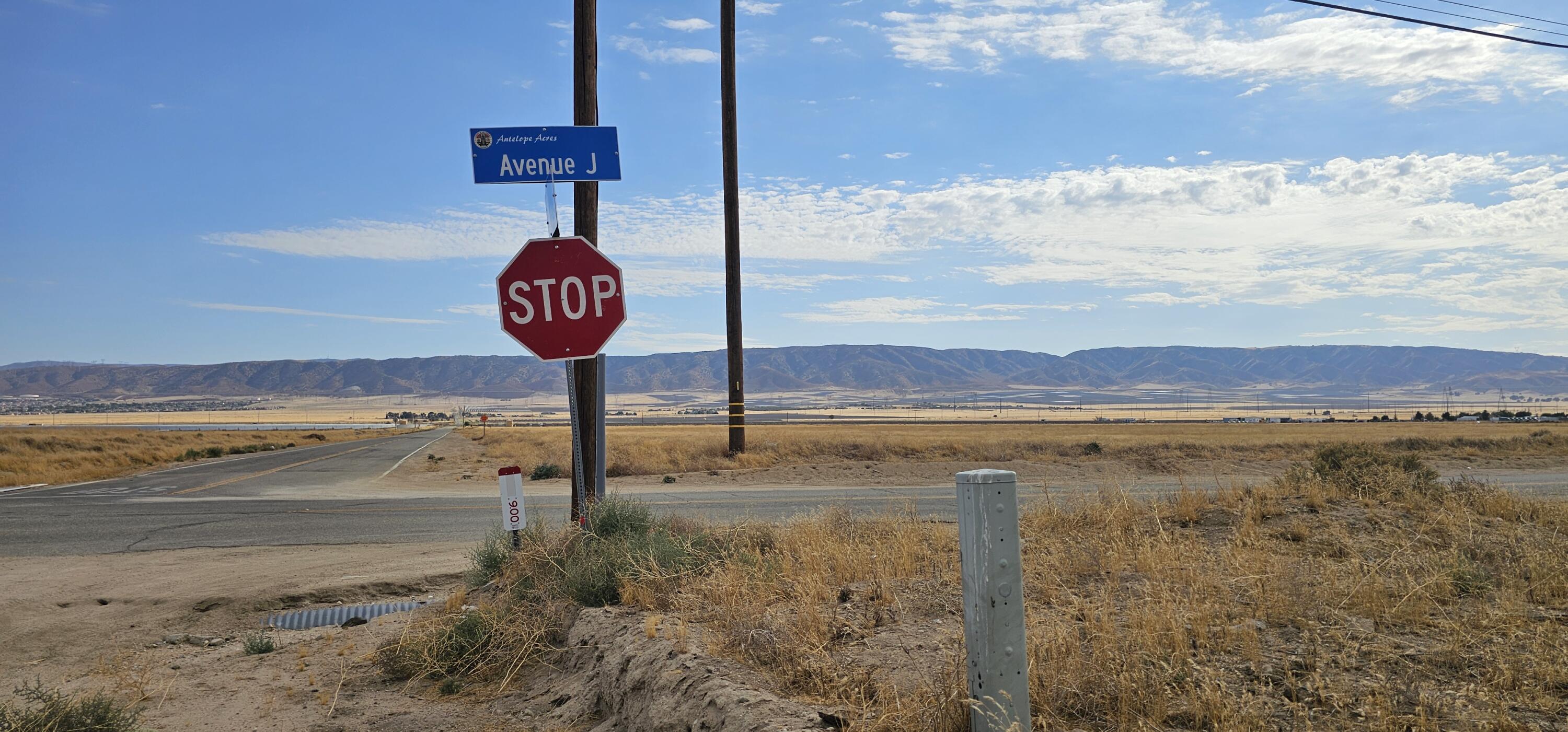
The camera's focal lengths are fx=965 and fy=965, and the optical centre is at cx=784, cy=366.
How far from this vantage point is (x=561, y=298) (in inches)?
316

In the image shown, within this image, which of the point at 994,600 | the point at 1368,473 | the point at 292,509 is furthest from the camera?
the point at 292,509

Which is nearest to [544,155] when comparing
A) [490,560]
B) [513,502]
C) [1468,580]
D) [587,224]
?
[587,224]

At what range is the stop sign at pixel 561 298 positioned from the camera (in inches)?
312

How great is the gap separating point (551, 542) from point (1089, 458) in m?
21.0

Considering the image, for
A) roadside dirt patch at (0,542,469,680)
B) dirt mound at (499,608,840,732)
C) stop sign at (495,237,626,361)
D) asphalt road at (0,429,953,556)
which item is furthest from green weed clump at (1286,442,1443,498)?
roadside dirt patch at (0,542,469,680)

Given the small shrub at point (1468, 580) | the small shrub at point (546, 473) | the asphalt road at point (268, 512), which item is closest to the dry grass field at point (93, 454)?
the asphalt road at point (268, 512)

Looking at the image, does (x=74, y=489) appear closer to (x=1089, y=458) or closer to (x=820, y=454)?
(x=820, y=454)

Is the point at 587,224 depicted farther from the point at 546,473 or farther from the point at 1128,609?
the point at 546,473

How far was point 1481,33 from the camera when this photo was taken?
14914 millimetres

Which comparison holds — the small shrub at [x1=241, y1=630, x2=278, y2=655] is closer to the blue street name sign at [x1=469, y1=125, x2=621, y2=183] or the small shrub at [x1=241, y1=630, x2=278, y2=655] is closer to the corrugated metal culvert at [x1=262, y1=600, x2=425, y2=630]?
the corrugated metal culvert at [x1=262, y1=600, x2=425, y2=630]

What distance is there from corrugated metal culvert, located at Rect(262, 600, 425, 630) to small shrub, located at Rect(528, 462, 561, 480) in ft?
48.6

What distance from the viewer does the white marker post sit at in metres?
8.02

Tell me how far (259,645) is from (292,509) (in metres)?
11.2

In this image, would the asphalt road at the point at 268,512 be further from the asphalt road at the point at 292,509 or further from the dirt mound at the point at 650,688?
the dirt mound at the point at 650,688
